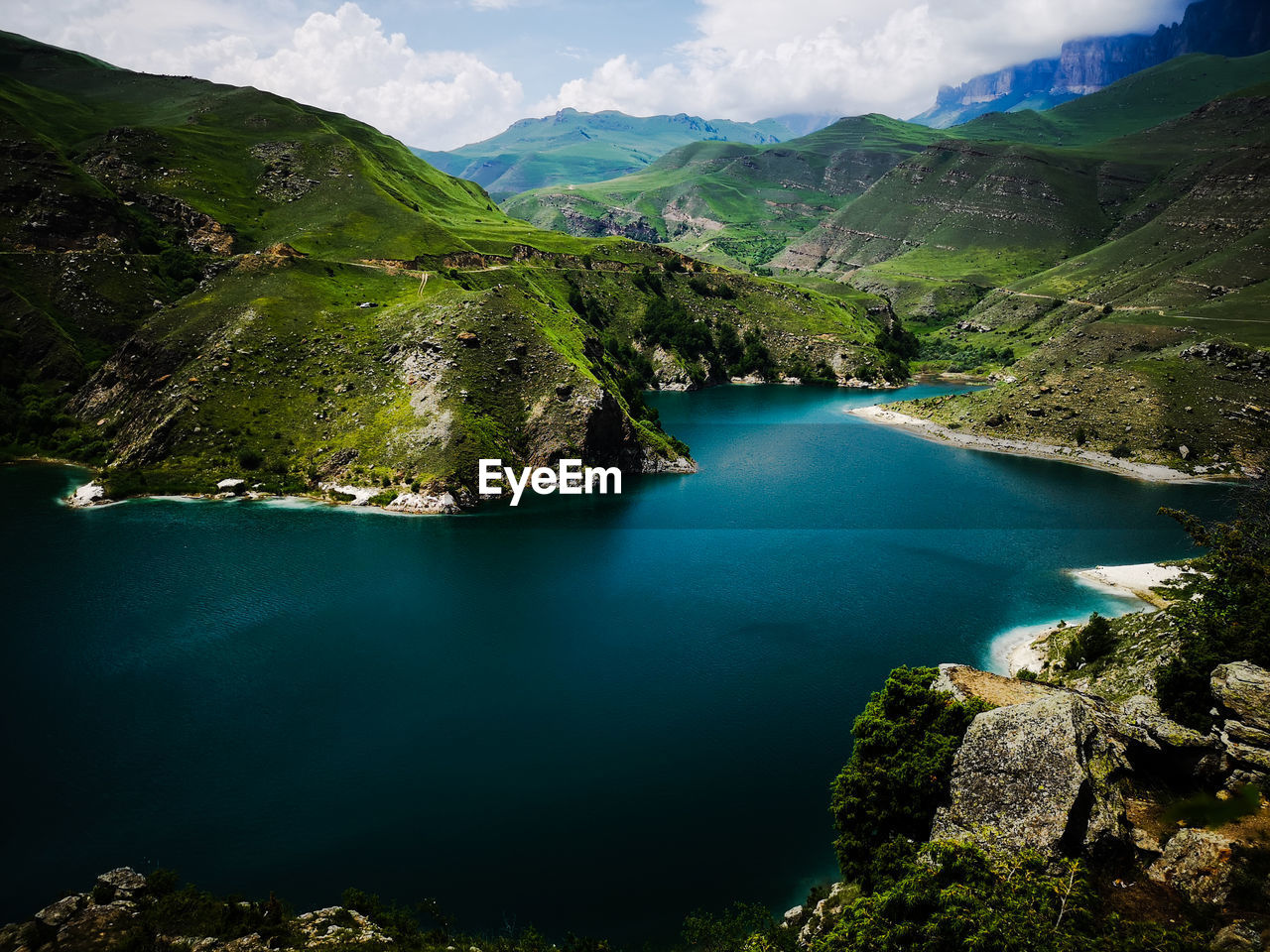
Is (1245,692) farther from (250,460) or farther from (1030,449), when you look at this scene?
(1030,449)

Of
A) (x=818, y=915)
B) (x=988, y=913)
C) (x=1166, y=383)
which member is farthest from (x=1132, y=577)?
(x=1166, y=383)

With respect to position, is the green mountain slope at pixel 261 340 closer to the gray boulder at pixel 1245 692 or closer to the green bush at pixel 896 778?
the green bush at pixel 896 778

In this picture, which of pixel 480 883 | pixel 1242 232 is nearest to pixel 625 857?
pixel 480 883

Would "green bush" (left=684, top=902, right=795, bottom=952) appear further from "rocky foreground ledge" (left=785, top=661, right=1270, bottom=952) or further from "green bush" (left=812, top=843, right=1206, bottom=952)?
"green bush" (left=812, top=843, right=1206, bottom=952)

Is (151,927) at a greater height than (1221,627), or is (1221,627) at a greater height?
(1221,627)

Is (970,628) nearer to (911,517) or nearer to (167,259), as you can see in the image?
(911,517)

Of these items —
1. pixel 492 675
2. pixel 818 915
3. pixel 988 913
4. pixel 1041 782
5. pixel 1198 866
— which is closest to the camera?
pixel 988 913
